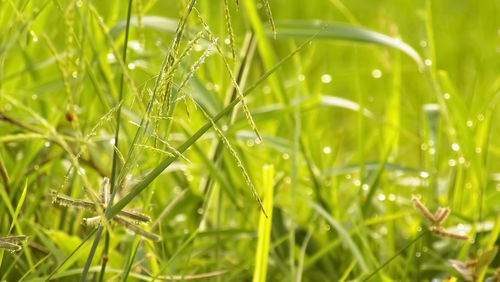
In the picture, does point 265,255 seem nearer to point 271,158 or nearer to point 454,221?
point 454,221

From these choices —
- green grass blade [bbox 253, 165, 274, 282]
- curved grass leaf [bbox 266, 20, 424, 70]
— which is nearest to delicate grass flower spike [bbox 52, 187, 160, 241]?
green grass blade [bbox 253, 165, 274, 282]

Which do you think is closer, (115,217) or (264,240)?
(115,217)

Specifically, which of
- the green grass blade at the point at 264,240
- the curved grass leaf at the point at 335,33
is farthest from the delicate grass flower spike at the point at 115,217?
the curved grass leaf at the point at 335,33

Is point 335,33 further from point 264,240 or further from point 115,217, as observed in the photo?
point 115,217

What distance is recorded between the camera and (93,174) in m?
1.57

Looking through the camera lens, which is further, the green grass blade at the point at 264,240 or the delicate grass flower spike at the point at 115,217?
the green grass blade at the point at 264,240

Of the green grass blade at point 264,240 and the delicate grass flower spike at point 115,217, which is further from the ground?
the delicate grass flower spike at point 115,217

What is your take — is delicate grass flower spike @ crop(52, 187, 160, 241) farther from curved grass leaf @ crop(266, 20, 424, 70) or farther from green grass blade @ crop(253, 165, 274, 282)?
curved grass leaf @ crop(266, 20, 424, 70)

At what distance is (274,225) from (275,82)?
288mm

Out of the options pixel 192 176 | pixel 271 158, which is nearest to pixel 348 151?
pixel 271 158

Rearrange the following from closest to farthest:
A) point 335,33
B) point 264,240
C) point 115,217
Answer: point 115,217, point 264,240, point 335,33

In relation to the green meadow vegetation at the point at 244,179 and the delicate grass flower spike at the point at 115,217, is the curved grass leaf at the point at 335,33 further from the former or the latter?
the delicate grass flower spike at the point at 115,217

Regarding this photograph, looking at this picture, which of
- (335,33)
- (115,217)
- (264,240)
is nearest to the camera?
(115,217)

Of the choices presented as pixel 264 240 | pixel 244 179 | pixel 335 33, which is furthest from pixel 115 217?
pixel 335 33
